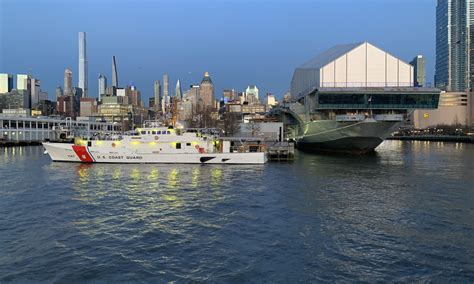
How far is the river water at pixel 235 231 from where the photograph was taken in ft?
50.0

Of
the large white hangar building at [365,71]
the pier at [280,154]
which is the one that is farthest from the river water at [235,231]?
the large white hangar building at [365,71]

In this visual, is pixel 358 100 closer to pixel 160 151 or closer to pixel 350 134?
pixel 350 134

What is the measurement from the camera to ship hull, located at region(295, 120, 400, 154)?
7308 centimetres

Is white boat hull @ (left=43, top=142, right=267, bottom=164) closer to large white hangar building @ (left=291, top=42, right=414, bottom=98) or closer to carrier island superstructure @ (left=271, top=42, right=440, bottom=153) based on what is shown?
carrier island superstructure @ (left=271, top=42, right=440, bottom=153)

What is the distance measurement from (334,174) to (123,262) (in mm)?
34637

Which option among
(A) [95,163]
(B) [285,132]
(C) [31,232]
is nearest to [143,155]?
(A) [95,163]

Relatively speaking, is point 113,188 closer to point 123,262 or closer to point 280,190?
point 280,190

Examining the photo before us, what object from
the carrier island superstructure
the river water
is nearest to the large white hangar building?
the carrier island superstructure

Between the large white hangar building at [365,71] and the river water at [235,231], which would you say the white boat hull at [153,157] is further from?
the large white hangar building at [365,71]

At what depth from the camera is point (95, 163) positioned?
58.1m

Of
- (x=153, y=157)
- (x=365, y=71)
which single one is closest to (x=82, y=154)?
(x=153, y=157)

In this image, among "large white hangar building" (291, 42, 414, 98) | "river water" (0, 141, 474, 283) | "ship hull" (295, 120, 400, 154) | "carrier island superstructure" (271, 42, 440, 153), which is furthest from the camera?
"large white hangar building" (291, 42, 414, 98)

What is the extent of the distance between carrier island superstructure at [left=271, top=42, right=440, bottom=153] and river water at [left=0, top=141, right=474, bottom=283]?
1412 inches

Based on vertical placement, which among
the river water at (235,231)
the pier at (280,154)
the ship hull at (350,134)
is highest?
the ship hull at (350,134)
